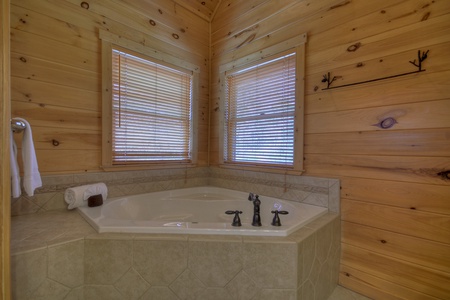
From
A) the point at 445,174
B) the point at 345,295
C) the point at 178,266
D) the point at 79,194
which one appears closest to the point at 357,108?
the point at 445,174

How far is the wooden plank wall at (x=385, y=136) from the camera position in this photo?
131cm

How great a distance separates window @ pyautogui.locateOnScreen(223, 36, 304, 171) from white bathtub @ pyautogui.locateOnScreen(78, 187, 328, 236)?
0.40 m

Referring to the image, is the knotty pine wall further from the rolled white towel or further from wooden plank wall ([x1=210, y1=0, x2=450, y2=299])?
the rolled white towel

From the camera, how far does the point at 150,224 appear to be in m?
1.30

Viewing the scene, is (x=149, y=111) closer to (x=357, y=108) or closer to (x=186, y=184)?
(x=186, y=184)

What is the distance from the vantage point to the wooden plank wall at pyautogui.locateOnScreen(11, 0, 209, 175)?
1.57 metres

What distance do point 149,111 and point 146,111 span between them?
3 cm

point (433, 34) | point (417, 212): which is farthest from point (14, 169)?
point (433, 34)

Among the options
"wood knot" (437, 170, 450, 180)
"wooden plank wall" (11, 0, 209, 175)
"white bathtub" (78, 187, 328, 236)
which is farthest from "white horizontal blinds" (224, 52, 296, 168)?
"wooden plank wall" (11, 0, 209, 175)

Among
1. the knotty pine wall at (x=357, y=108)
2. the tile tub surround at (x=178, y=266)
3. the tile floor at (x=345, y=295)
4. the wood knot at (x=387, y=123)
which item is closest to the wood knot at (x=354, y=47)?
the knotty pine wall at (x=357, y=108)

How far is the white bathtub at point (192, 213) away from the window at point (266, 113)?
1.33ft

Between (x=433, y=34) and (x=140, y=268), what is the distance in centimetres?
223

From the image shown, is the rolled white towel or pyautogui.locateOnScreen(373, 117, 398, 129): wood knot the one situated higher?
pyautogui.locateOnScreen(373, 117, 398, 129): wood knot

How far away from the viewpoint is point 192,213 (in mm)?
2285
